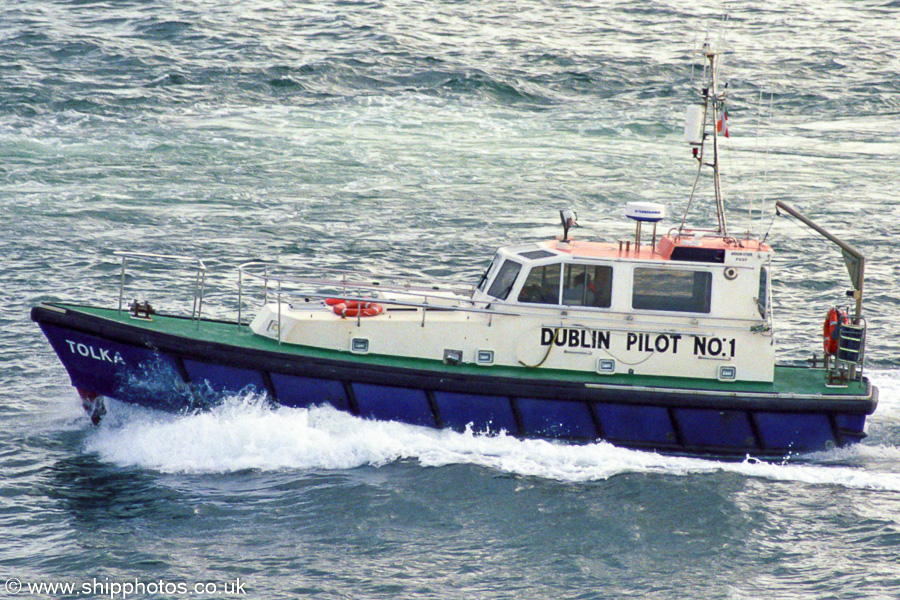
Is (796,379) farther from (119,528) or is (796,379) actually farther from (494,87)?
(494,87)

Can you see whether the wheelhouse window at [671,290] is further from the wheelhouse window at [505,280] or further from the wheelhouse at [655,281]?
the wheelhouse window at [505,280]

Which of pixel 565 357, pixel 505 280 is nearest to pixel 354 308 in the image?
pixel 505 280

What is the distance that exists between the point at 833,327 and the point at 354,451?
5903 mm

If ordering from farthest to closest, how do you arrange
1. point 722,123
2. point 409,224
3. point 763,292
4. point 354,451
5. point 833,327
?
point 409,224 < point 833,327 < point 763,292 < point 354,451 < point 722,123

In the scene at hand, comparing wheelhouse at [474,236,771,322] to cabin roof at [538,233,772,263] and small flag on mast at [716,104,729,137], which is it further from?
small flag on mast at [716,104,729,137]

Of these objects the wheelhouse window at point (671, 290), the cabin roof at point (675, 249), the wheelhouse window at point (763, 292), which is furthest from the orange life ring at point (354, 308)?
the wheelhouse window at point (763, 292)

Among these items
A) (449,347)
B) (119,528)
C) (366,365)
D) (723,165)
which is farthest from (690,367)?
(723,165)

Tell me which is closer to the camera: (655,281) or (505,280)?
(655,281)

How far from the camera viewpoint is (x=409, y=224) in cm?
2162

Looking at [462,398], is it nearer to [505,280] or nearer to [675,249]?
[505,280]

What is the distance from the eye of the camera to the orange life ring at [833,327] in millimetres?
12625

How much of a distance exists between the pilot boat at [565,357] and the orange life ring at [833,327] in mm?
151

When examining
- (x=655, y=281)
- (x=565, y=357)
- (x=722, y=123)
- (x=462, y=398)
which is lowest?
(x=462, y=398)

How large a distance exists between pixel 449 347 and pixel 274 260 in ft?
25.1
